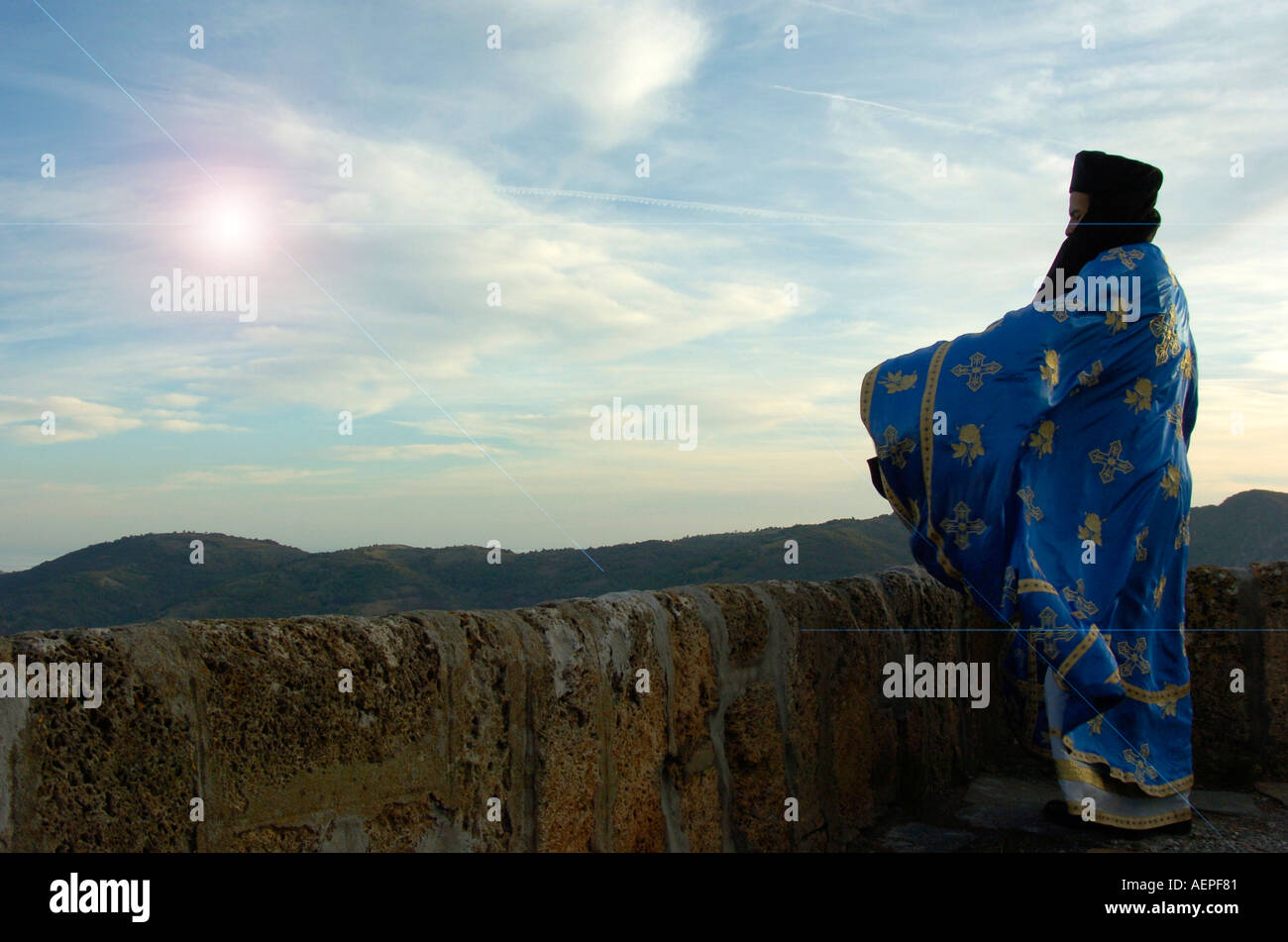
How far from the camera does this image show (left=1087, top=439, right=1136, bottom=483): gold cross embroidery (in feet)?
11.5

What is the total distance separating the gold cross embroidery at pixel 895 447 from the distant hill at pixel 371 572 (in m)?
6.68

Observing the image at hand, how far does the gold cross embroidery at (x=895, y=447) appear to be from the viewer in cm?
346

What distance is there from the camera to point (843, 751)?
335 cm

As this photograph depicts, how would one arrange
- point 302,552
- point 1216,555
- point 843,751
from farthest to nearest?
point 1216,555, point 302,552, point 843,751

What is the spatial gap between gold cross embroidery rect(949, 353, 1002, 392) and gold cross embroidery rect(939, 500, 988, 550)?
0.38 meters

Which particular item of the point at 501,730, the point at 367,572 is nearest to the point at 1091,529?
the point at 501,730

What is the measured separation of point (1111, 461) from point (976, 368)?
1.86ft

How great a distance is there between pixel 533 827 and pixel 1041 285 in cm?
260

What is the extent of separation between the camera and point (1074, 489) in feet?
11.5

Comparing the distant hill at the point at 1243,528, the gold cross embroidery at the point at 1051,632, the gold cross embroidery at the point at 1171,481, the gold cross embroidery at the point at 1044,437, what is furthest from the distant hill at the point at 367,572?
the distant hill at the point at 1243,528

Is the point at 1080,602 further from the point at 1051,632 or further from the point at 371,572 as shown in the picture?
the point at 371,572

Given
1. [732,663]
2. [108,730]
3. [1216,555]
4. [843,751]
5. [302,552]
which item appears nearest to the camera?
[108,730]
